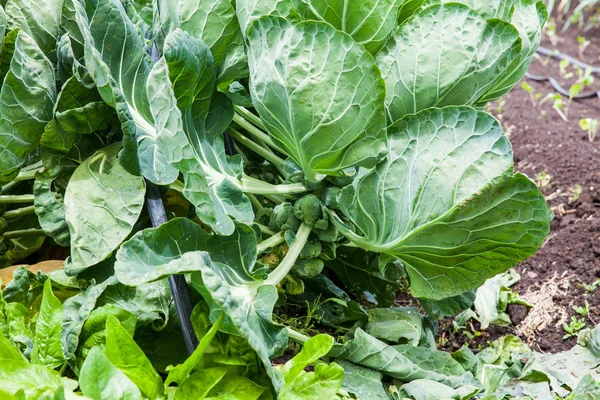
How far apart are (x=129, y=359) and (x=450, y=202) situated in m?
0.74

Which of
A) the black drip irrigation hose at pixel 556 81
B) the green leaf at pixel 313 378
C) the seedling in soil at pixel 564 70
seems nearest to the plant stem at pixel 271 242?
the green leaf at pixel 313 378

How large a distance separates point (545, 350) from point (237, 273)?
115cm

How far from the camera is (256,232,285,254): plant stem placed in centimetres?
158

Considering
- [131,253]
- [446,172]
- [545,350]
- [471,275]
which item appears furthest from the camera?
[545,350]

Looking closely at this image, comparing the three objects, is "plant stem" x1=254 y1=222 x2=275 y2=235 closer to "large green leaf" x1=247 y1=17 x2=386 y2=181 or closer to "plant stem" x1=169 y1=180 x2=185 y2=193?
"plant stem" x1=169 y1=180 x2=185 y2=193

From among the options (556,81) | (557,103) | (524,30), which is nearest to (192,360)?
(524,30)

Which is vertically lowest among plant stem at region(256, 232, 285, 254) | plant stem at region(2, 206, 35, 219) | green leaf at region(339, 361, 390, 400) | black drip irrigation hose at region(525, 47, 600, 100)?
black drip irrigation hose at region(525, 47, 600, 100)

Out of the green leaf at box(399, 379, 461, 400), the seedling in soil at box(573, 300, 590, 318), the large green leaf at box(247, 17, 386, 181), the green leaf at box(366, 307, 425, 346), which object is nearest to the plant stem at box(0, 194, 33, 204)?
the large green leaf at box(247, 17, 386, 181)

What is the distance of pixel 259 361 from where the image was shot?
1301mm

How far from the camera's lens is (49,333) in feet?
4.32

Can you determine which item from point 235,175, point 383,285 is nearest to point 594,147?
point 383,285

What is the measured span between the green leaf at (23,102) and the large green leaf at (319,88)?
1.69 ft

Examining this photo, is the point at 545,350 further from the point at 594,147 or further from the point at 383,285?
the point at 594,147

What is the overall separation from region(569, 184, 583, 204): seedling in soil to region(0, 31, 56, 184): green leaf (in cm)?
220
